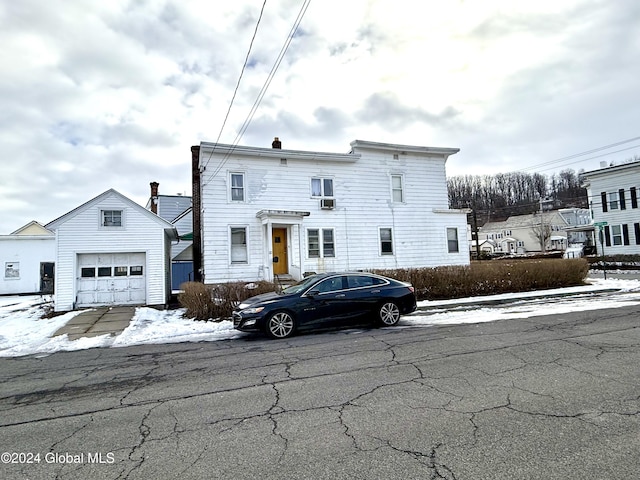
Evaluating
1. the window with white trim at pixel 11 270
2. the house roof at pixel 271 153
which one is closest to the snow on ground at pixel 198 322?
the house roof at pixel 271 153

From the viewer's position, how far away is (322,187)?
2025cm

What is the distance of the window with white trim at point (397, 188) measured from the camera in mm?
21642

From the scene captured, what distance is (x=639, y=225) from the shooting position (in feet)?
108

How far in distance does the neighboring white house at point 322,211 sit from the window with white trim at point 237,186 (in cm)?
5

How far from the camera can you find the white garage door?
55.0ft

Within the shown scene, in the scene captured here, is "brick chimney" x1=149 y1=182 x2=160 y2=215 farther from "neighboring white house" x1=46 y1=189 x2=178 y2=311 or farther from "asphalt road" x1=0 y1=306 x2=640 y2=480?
"asphalt road" x1=0 y1=306 x2=640 y2=480

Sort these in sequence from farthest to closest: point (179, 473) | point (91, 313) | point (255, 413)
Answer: point (91, 313) → point (255, 413) → point (179, 473)

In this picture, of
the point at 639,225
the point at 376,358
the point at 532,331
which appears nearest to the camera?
the point at 376,358

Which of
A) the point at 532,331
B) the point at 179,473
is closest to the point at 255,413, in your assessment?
the point at 179,473

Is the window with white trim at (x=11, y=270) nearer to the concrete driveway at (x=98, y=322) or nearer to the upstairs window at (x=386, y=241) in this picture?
the concrete driveway at (x=98, y=322)

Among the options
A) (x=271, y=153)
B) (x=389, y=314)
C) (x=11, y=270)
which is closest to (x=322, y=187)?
(x=271, y=153)

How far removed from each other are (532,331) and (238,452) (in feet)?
24.5

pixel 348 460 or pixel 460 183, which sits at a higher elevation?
pixel 460 183

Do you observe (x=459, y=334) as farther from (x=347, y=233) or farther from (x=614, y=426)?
(x=347, y=233)
